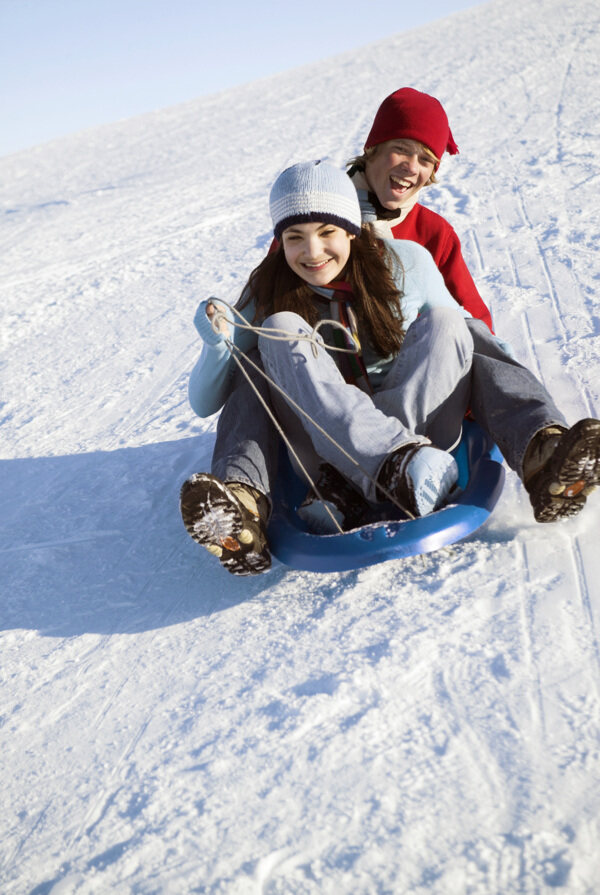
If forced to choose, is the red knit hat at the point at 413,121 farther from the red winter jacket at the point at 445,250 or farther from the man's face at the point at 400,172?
the red winter jacket at the point at 445,250

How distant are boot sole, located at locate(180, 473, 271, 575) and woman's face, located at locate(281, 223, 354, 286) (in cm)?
63

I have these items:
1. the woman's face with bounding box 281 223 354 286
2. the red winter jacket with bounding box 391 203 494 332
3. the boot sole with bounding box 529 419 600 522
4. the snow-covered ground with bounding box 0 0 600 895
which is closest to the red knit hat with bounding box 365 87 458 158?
the red winter jacket with bounding box 391 203 494 332

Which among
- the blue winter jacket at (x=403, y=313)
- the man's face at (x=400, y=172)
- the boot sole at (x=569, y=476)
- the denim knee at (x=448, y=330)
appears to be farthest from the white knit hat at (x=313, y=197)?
the boot sole at (x=569, y=476)

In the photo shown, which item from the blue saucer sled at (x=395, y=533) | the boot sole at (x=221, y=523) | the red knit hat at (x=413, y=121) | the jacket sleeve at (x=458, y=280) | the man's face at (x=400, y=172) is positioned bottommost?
the blue saucer sled at (x=395, y=533)

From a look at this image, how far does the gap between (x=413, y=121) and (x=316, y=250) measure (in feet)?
2.62

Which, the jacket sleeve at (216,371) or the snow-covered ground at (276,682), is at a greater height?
the jacket sleeve at (216,371)

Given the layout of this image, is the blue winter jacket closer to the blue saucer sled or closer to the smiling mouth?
the smiling mouth

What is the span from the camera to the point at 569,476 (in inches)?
65.8

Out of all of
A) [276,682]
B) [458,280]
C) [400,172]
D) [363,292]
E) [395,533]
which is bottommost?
[276,682]

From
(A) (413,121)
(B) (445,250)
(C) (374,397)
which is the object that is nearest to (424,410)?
(C) (374,397)

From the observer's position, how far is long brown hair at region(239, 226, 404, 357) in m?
2.08

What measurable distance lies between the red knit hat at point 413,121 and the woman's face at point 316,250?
26.3 inches

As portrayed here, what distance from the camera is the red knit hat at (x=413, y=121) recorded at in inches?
99.6

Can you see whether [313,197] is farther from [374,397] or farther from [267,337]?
[374,397]
